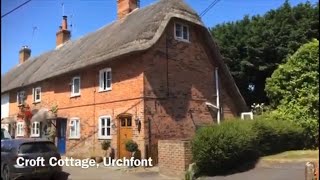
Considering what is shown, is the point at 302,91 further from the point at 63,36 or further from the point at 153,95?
the point at 63,36

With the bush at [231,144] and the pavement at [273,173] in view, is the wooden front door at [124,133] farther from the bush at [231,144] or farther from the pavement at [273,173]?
the pavement at [273,173]

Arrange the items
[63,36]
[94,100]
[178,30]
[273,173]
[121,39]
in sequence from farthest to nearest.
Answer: [63,36] < [94,100] < [178,30] < [121,39] < [273,173]

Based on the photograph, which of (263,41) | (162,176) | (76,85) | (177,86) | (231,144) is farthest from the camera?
(263,41)

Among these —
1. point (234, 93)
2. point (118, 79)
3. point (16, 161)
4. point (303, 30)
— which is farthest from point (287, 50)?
point (16, 161)

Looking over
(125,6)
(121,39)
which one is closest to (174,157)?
(121,39)

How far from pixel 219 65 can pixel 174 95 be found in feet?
15.0

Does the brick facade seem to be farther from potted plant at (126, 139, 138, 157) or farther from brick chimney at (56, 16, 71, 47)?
brick chimney at (56, 16, 71, 47)

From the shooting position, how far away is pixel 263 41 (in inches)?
1225

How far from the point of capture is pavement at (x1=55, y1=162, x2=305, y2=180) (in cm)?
1362

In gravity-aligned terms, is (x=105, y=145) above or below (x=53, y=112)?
below

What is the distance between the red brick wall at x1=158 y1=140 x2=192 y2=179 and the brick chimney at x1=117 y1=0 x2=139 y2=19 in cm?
1226

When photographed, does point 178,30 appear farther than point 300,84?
Yes

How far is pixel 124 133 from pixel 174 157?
17.1 feet

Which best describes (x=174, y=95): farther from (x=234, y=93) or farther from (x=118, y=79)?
(x=234, y=93)
